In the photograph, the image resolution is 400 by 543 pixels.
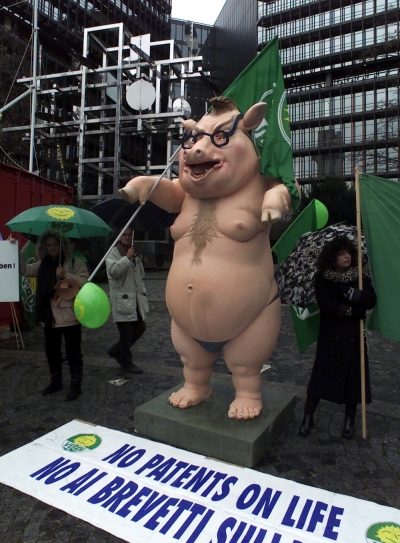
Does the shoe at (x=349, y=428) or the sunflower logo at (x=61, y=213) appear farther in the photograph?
the sunflower logo at (x=61, y=213)

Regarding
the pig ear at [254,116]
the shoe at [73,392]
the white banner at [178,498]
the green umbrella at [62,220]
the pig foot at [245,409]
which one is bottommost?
the white banner at [178,498]

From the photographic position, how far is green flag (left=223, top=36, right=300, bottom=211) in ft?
9.27

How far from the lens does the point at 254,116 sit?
110 inches

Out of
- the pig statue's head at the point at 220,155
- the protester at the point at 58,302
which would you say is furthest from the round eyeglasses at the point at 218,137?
the protester at the point at 58,302

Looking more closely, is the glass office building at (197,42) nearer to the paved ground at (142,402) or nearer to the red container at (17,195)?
the red container at (17,195)

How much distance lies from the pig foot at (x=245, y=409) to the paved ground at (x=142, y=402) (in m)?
0.30

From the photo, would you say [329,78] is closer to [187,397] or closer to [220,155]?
[220,155]

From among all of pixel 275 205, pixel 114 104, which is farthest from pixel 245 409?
pixel 114 104

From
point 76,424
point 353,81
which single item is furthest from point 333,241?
point 353,81

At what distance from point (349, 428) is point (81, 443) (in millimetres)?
1987

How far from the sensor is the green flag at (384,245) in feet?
9.63

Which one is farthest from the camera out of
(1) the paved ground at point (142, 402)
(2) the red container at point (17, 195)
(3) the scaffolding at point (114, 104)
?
(3) the scaffolding at point (114, 104)

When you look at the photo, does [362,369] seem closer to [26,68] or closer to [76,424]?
[76,424]

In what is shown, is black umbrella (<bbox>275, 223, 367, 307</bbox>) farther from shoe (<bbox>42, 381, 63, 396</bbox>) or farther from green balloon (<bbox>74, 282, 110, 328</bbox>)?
shoe (<bbox>42, 381, 63, 396</bbox>)
